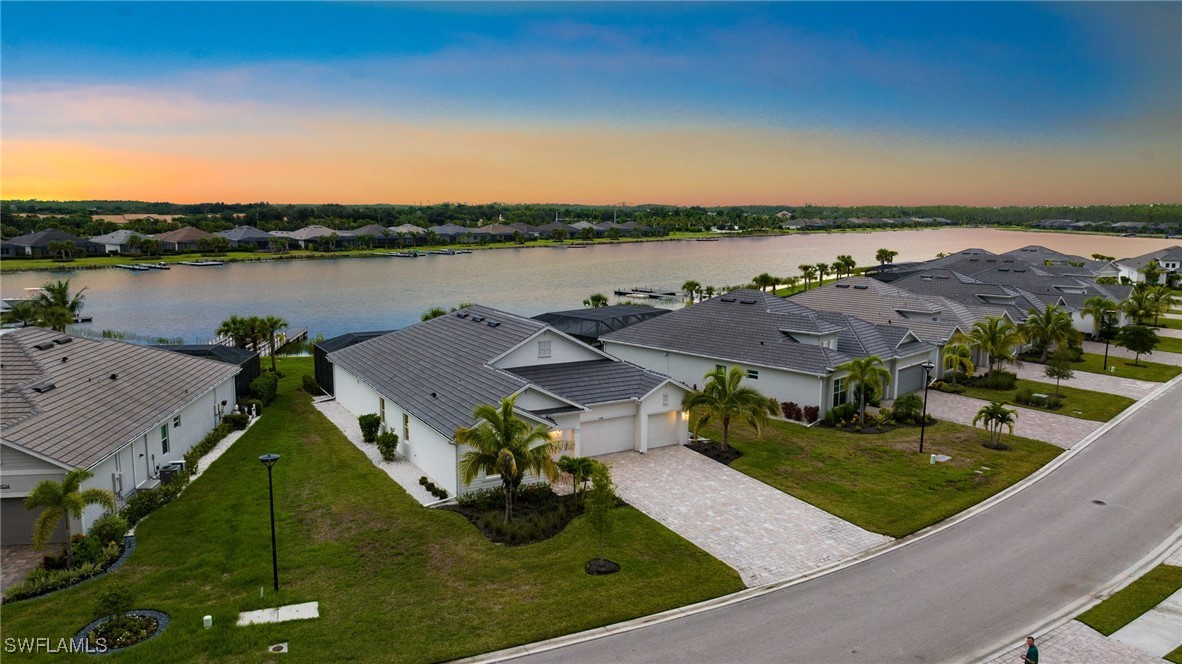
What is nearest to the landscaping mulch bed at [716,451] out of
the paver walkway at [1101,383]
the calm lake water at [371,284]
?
the paver walkway at [1101,383]

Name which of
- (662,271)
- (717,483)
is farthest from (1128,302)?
(662,271)

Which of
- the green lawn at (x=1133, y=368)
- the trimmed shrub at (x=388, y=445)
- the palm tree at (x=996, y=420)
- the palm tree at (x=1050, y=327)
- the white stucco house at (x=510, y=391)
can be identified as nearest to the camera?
Answer: the white stucco house at (x=510, y=391)

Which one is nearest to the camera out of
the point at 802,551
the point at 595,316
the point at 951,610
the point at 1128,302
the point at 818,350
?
the point at 951,610

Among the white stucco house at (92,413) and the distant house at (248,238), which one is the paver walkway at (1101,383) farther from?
the distant house at (248,238)

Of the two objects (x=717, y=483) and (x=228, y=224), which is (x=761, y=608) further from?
(x=228, y=224)

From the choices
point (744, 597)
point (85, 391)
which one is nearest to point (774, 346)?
point (744, 597)

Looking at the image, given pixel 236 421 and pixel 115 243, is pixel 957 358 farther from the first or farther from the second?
pixel 115 243
